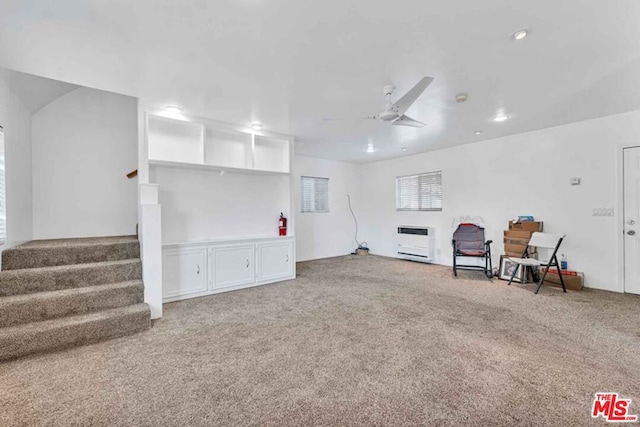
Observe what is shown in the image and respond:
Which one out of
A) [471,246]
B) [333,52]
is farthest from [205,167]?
[471,246]

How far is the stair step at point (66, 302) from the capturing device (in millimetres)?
2475

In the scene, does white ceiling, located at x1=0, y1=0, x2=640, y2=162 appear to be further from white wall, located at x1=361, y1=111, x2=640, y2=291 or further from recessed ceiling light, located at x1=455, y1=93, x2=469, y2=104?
white wall, located at x1=361, y1=111, x2=640, y2=291

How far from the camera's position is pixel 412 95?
2504mm

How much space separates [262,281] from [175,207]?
1.73 meters

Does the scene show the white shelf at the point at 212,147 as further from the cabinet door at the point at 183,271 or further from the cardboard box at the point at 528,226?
the cardboard box at the point at 528,226

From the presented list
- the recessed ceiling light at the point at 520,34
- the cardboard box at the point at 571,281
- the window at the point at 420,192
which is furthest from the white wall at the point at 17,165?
the cardboard box at the point at 571,281

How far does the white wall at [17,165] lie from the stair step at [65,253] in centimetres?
16

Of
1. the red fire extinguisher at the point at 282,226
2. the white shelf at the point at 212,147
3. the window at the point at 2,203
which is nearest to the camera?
the window at the point at 2,203

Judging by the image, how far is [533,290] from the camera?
13.2 feet

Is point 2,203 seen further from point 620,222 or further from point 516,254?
point 620,222

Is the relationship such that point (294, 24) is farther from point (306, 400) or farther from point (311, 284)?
point (311, 284)

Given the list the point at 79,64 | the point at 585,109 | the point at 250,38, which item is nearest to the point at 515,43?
the point at 250,38

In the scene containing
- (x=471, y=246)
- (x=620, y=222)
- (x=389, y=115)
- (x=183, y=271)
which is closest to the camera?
(x=389, y=115)

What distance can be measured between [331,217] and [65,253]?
5.10m
